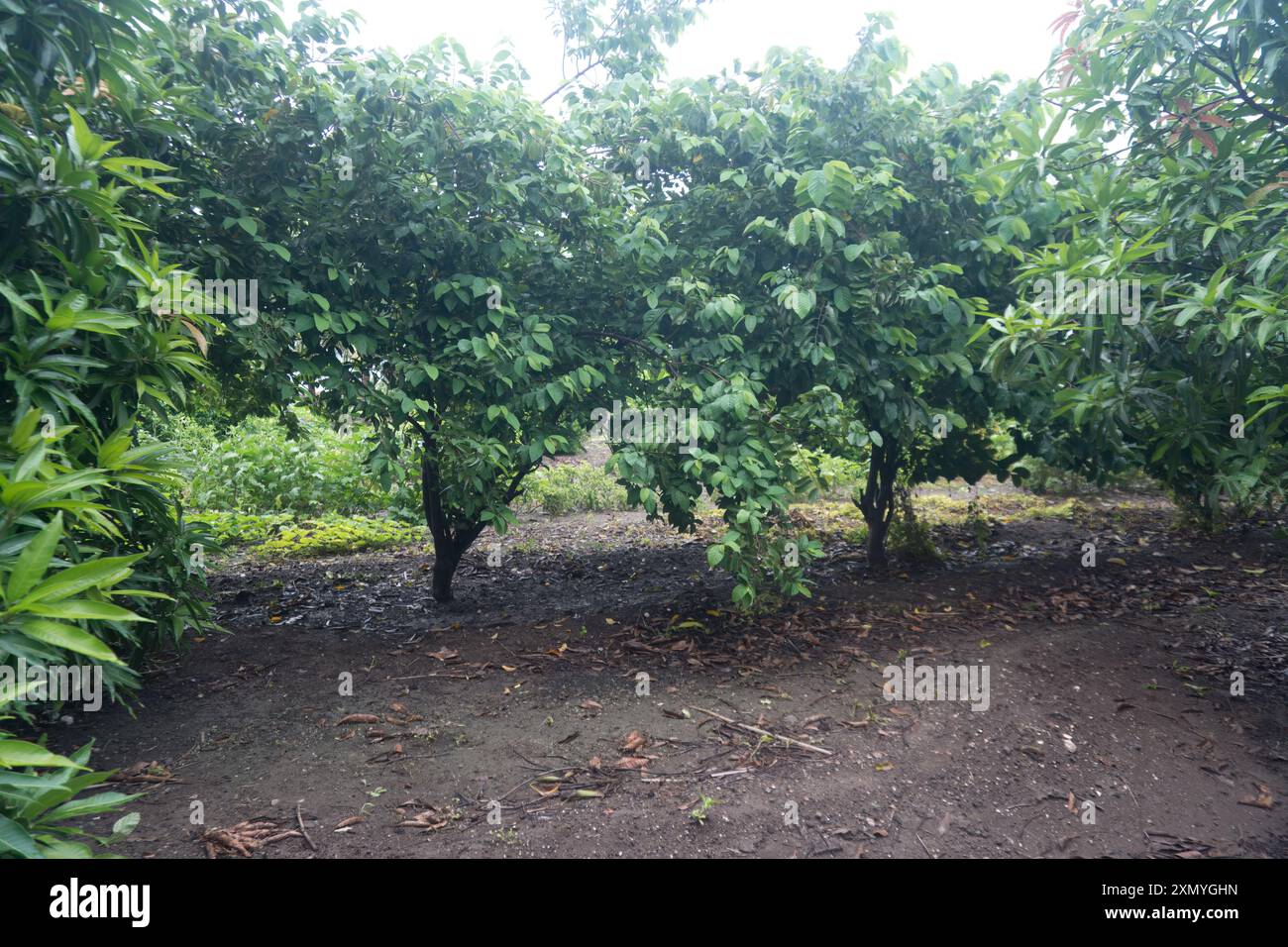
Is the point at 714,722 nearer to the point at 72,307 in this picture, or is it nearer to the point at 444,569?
the point at 444,569

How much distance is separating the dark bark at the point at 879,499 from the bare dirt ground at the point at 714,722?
235mm

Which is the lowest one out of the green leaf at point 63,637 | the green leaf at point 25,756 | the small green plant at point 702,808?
the small green plant at point 702,808

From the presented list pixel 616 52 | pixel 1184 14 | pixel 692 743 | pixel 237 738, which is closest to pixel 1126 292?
pixel 1184 14

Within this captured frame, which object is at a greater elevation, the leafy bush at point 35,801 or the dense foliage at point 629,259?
the dense foliage at point 629,259

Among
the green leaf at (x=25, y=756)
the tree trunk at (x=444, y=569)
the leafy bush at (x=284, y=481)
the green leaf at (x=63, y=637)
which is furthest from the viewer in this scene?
the leafy bush at (x=284, y=481)

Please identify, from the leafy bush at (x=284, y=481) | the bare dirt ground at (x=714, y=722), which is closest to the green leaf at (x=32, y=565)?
the bare dirt ground at (x=714, y=722)

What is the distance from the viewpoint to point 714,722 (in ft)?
13.8

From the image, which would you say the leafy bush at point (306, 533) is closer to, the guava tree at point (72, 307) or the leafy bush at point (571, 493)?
the leafy bush at point (571, 493)

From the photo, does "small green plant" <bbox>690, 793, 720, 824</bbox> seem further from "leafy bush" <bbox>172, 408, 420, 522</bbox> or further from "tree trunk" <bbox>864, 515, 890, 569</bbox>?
"leafy bush" <bbox>172, 408, 420, 522</bbox>

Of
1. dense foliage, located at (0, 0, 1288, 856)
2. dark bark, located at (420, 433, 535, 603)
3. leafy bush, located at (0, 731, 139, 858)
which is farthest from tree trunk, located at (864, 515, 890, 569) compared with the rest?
leafy bush, located at (0, 731, 139, 858)

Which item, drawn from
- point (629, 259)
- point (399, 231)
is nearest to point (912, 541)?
point (629, 259)

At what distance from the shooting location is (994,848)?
3.28 m

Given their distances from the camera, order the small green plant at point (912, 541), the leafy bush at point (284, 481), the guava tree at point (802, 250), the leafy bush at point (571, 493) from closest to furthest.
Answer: the guava tree at point (802, 250), the small green plant at point (912, 541), the leafy bush at point (284, 481), the leafy bush at point (571, 493)

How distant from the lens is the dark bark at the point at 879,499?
679 cm
